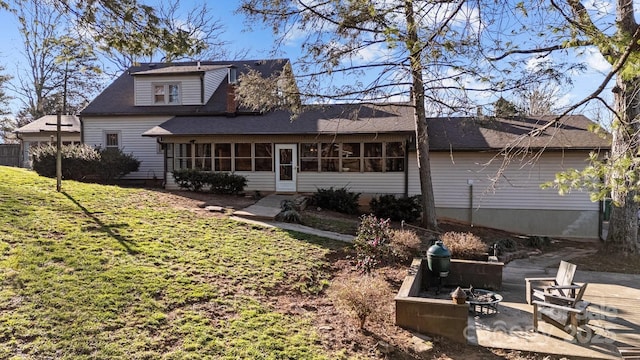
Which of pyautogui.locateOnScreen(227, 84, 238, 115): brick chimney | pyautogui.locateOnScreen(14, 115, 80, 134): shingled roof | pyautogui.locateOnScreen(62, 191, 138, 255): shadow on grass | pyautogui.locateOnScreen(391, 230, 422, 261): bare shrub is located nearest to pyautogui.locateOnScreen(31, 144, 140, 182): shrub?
pyautogui.locateOnScreen(227, 84, 238, 115): brick chimney

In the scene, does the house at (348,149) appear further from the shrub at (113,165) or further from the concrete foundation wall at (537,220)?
the shrub at (113,165)

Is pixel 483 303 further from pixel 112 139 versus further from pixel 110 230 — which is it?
pixel 112 139

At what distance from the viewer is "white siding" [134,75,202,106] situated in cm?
1952

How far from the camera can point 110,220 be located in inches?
354

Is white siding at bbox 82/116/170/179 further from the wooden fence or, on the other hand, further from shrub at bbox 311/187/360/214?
the wooden fence

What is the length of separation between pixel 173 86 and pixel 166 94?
540 millimetres

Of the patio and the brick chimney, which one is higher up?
the brick chimney

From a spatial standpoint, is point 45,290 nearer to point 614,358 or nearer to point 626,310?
point 614,358

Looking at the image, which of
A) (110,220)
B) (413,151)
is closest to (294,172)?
(413,151)

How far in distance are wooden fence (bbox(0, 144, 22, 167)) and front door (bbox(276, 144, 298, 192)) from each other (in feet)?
70.0

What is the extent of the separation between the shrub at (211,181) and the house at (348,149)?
1.41 metres

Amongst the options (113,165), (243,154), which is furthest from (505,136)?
(113,165)

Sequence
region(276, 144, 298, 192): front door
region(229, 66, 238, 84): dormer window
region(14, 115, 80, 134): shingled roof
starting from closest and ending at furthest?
region(276, 144, 298, 192): front door < region(229, 66, 238, 84): dormer window < region(14, 115, 80, 134): shingled roof

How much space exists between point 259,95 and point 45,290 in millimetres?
7631
